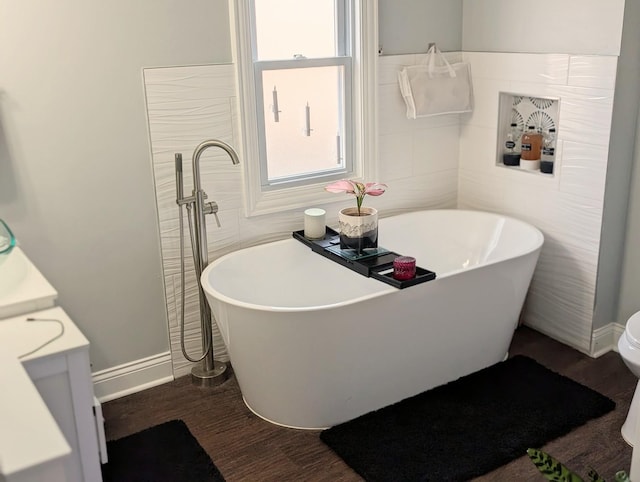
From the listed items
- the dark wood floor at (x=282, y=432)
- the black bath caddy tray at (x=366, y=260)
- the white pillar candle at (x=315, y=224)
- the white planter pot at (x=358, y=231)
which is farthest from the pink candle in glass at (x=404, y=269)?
the dark wood floor at (x=282, y=432)

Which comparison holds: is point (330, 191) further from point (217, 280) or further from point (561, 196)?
point (561, 196)

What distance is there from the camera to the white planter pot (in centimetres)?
313

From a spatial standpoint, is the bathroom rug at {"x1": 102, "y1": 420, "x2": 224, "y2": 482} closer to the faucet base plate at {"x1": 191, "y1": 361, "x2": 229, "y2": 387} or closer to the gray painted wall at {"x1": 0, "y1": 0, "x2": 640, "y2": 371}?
the faucet base plate at {"x1": 191, "y1": 361, "x2": 229, "y2": 387}

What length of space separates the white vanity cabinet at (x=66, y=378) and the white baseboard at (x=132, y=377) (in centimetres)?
103

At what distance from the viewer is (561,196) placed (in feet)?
11.1

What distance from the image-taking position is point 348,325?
8.73 ft

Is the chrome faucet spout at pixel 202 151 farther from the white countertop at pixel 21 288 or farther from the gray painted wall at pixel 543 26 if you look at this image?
the gray painted wall at pixel 543 26

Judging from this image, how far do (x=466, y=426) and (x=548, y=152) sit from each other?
1.44 metres

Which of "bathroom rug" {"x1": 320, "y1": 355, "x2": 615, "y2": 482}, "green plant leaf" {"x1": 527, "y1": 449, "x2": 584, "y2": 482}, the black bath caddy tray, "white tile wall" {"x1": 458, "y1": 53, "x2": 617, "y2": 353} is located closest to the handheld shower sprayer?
the black bath caddy tray

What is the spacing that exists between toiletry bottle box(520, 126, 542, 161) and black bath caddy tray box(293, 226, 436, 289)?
0.94 metres

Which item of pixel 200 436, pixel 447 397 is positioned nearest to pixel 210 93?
pixel 200 436

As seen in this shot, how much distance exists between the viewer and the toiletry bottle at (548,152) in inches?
135

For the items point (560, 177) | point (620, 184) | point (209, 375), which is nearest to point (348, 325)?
point (209, 375)

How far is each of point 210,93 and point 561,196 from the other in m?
1.72
